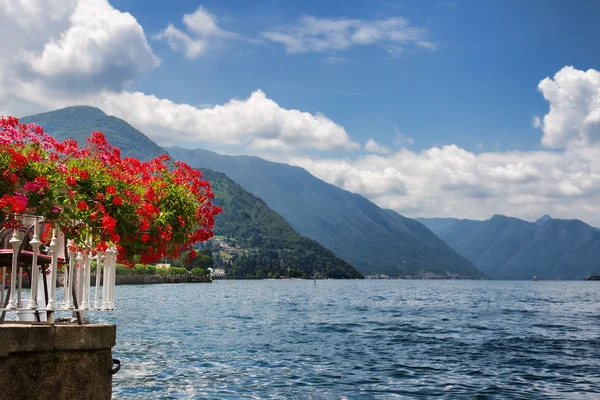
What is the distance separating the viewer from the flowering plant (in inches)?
310

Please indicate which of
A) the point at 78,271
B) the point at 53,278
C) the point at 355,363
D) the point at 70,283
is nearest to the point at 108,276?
the point at 78,271

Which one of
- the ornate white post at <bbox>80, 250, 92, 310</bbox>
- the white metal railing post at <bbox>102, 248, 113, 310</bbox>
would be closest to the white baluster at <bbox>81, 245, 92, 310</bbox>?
the ornate white post at <bbox>80, 250, 92, 310</bbox>

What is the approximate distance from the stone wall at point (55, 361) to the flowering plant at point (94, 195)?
142 cm

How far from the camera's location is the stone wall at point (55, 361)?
285 inches

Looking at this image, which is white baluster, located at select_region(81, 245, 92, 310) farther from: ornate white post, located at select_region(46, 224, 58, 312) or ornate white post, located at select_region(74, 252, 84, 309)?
ornate white post, located at select_region(46, 224, 58, 312)

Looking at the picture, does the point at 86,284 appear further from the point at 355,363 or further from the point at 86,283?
the point at 355,363

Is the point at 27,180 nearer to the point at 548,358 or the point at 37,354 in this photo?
the point at 37,354

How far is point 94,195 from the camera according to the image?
8.66 m

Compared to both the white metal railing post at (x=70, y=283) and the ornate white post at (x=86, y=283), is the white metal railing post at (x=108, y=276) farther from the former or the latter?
the white metal railing post at (x=70, y=283)

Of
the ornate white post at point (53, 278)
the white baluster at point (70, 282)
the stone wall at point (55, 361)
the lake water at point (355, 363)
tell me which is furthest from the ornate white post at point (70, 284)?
the lake water at point (355, 363)

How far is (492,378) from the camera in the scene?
61.1ft

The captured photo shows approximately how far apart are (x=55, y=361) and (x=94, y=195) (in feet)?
7.72

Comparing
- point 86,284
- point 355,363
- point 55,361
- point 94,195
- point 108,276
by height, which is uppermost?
point 94,195

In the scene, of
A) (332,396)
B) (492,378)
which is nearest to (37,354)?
(332,396)
